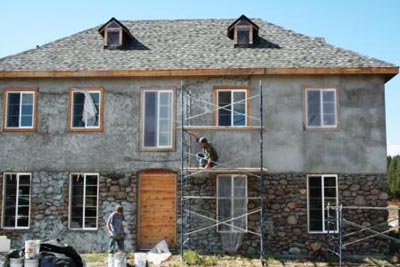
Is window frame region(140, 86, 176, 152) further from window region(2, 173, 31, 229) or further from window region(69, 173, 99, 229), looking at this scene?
window region(2, 173, 31, 229)

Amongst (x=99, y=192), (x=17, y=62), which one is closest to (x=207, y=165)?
(x=99, y=192)

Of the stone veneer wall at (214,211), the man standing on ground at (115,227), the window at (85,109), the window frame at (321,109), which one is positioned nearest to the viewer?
the man standing on ground at (115,227)

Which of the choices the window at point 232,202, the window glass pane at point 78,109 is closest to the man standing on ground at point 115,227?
the window at point 232,202

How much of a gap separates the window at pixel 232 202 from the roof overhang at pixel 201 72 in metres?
3.50

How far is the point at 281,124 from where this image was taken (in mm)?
16812

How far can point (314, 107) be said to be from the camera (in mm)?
16922

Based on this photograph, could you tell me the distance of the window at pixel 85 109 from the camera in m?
17.3

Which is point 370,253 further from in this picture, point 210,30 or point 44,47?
point 44,47

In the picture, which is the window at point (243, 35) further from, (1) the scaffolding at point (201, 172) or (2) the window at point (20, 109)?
(2) the window at point (20, 109)

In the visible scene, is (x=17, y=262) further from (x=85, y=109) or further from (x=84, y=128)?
(x=85, y=109)

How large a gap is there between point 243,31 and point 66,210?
8.92 m

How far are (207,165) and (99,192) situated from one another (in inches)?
151

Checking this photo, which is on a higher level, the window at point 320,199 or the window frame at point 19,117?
the window frame at point 19,117

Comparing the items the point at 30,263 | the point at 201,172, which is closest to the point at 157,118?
the point at 201,172
